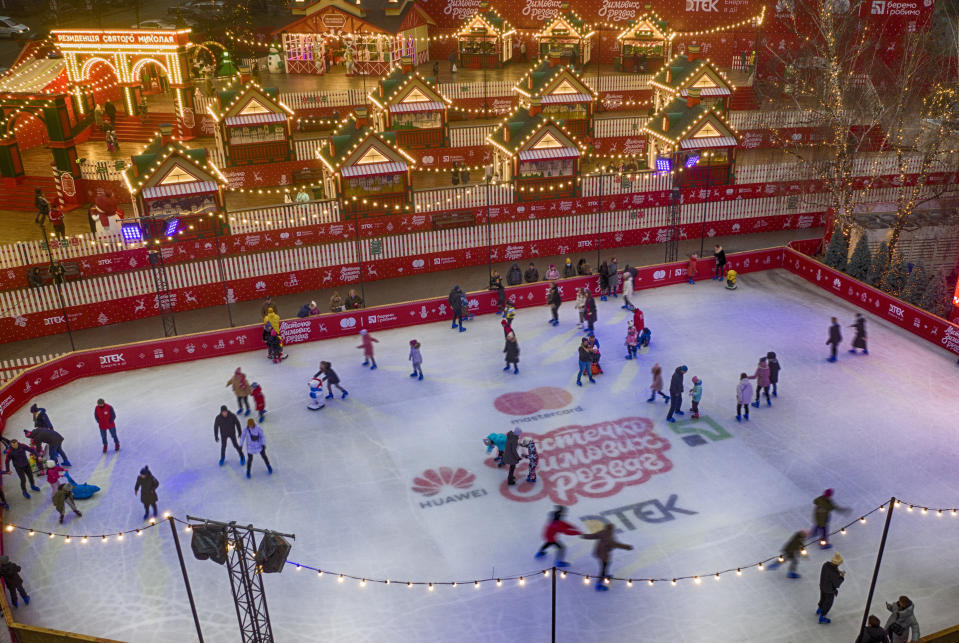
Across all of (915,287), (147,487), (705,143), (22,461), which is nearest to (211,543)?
(147,487)

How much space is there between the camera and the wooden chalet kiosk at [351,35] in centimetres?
4316

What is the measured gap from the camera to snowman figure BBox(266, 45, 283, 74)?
44.8 m

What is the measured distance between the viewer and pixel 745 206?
111 feet

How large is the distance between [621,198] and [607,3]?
64.9 feet

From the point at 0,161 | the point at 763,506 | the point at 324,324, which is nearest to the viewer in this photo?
the point at 763,506

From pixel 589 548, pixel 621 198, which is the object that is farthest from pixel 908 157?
pixel 589 548

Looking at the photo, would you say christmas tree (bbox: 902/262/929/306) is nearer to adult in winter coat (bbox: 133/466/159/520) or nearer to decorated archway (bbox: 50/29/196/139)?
adult in winter coat (bbox: 133/466/159/520)

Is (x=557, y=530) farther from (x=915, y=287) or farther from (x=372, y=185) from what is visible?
→ (x=372, y=185)

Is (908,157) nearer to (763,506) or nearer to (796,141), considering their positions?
(796,141)

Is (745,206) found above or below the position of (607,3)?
below

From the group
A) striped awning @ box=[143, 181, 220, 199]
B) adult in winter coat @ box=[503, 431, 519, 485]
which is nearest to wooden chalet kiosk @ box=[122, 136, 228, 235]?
striped awning @ box=[143, 181, 220, 199]

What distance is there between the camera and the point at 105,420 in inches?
735

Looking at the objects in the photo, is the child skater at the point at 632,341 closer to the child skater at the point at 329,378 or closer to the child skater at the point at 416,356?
the child skater at the point at 416,356

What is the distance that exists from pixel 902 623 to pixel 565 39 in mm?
40154
